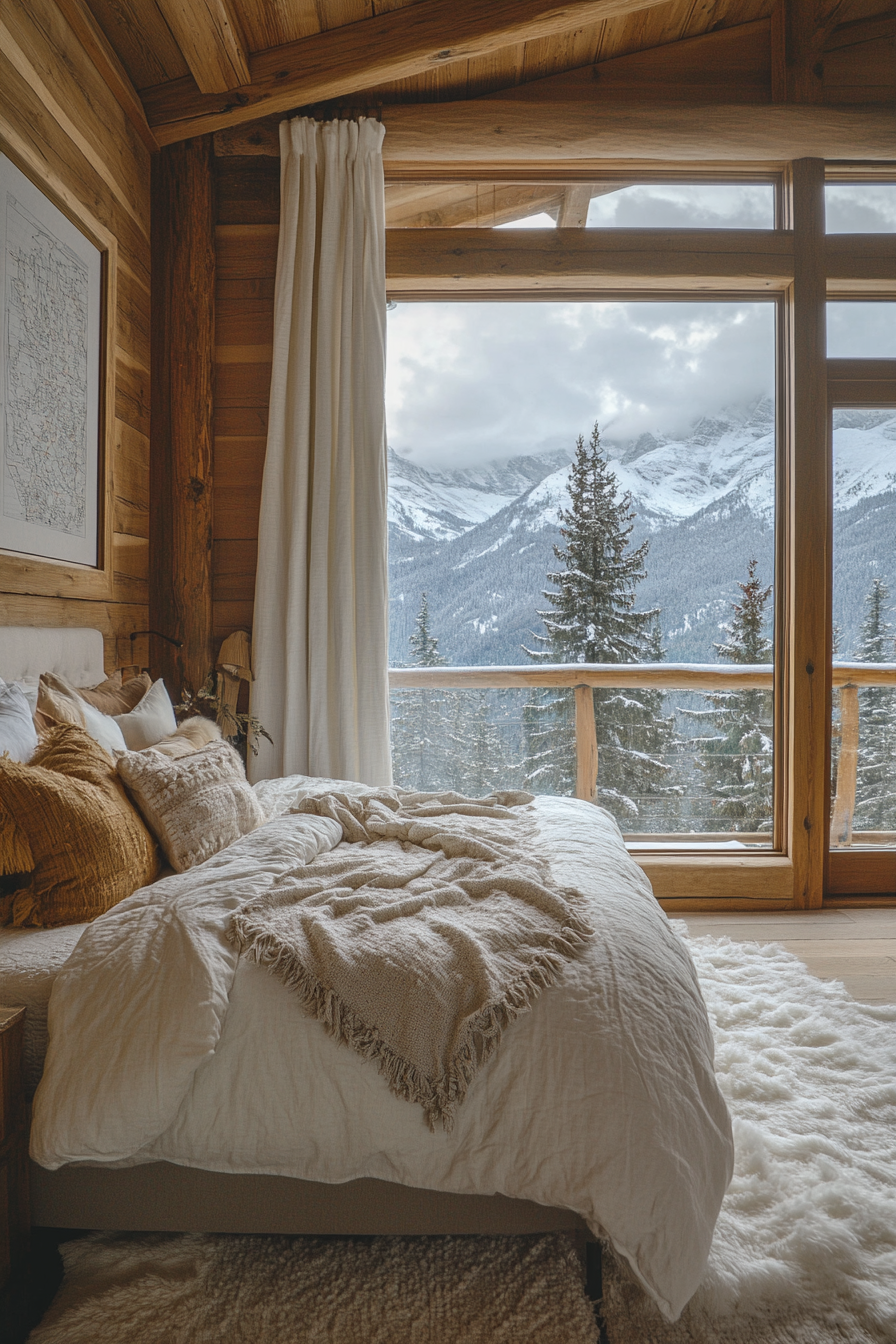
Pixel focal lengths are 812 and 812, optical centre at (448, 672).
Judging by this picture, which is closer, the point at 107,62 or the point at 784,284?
the point at 107,62

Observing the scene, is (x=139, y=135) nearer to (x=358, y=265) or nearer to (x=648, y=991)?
(x=358, y=265)

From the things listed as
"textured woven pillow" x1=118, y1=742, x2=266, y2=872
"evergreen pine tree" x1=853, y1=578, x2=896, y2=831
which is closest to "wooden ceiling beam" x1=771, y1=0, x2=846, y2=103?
"evergreen pine tree" x1=853, y1=578, x2=896, y2=831

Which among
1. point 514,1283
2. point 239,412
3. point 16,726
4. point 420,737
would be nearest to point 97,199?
point 239,412

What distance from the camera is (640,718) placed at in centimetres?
A: 358

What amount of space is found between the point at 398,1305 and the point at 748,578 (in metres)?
3.04

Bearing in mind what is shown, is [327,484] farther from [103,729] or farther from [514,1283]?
[514,1283]

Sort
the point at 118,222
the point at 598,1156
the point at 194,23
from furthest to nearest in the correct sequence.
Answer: the point at 118,222 < the point at 194,23 < the point at 598,1156

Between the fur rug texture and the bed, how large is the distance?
5.1 inches

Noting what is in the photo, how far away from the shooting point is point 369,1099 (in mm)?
1174

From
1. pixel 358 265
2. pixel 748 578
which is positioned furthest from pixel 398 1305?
pixel 358 265

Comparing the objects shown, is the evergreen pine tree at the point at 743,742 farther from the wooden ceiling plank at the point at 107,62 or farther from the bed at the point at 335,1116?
the wooden ceiling plank at the point at 107,62

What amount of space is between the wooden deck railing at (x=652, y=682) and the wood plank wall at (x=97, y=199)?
119cm

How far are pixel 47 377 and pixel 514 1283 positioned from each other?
2.52 m

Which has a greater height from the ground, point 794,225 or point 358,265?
point 794,225
